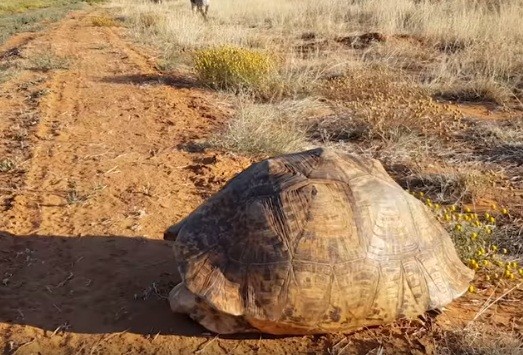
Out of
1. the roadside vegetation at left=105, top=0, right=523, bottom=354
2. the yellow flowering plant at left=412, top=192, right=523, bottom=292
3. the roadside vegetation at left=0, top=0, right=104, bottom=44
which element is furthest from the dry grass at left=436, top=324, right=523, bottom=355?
the roadside vegetation at left=0, top=0, right=104, bottom=44

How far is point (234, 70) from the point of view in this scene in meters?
8.55

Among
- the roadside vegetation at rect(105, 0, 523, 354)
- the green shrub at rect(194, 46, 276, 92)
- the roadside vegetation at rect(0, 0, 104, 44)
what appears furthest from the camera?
the roadside vegetation at rect(0, 0, 104, 44)

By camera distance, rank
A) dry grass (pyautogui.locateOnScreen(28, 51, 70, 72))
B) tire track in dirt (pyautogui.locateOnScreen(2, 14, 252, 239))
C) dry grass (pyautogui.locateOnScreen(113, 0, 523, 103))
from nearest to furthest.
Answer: tire track in dirt (pyautogui.locateOnScreen(2, 14, 252, 239)) < dry grass (pyautogui.locateOnScreen(113, 0, 523, 103)) < dry grass (pyautogui.locateOnScreen(28, 51, 70, 72))

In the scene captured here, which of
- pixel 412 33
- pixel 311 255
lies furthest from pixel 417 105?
pixel 412 33

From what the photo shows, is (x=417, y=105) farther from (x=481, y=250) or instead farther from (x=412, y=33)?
(x=412, y=33)

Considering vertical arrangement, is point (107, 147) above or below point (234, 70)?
below

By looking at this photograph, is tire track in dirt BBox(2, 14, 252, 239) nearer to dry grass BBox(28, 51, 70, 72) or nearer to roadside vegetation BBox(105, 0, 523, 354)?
dry grass BBox(28, 51, 70, 72)

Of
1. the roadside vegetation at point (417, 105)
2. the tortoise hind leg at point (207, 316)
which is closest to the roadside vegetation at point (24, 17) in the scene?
the roadside vegetation at point (417, 105)

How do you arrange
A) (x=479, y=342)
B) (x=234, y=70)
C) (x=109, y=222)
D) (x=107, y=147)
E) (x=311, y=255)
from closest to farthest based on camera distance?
(x=311, y=255) < (x=479, y=342) < (x=109, y=222) < (x=107, y=147) < (x=234, y=70)

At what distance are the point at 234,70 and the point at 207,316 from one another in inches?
237

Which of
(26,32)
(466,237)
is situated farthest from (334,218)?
(26,32)

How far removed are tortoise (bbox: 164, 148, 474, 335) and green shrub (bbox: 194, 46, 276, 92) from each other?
525cm

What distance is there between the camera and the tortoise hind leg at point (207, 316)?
3068mm

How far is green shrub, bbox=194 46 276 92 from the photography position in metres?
8.39
